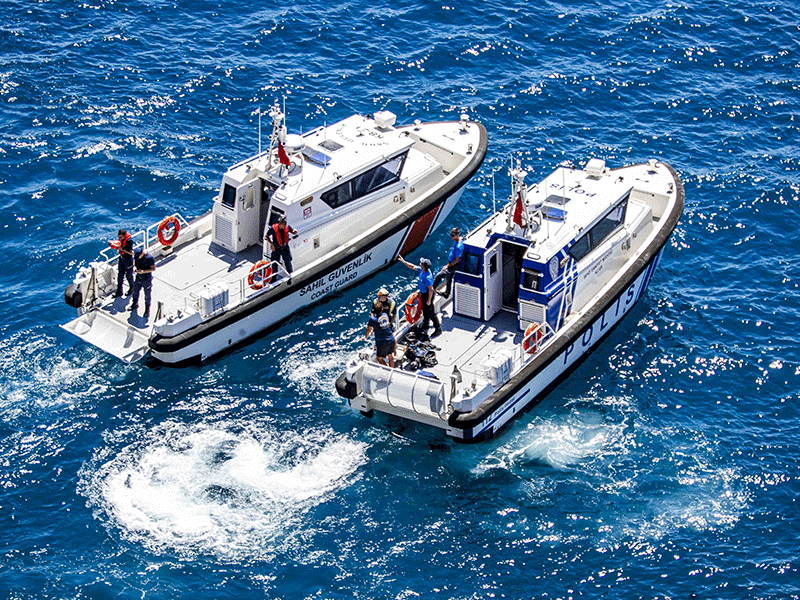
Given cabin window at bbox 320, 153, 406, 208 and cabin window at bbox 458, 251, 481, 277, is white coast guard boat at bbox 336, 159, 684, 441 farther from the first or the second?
cabin window at bbox 320, 153, 406, 208

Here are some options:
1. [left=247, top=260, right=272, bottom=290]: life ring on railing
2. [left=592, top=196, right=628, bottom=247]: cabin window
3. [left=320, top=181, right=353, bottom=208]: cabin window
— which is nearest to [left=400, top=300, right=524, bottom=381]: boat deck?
[left=592, top=196, right=628, bottom=247]: cabin window

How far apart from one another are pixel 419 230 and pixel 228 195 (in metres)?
Result: 4.76

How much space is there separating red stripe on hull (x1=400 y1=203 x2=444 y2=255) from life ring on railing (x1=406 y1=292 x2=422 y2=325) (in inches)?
165

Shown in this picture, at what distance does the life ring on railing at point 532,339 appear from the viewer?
71.6 ft

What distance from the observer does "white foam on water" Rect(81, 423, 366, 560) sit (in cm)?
1891

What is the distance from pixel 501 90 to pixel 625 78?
12.0 feet

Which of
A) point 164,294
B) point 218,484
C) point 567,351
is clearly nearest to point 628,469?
point 567,351

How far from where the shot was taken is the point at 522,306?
890 inches

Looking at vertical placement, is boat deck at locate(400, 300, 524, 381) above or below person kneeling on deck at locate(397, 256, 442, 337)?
below

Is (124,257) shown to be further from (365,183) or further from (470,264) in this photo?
(470,264)

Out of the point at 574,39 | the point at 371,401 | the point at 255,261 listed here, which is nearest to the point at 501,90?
the point at 574,39

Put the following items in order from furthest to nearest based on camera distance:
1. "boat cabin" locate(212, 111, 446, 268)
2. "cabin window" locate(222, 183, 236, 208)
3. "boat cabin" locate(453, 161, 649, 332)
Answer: "cabin window" locate(222, 183, 236, 208), "boat cabin" locate(212, 111, 446, 268), "boat cabin" locate(453, 161, 649, 332)

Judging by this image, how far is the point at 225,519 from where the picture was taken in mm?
19172

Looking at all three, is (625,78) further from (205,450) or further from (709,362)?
(205,450)
